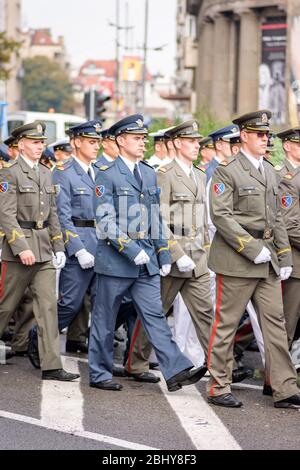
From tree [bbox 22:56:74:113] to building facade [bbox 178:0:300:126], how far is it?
296 ft

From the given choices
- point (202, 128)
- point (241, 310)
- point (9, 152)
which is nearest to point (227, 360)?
point (241, 310)

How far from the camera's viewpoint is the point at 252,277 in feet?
28.1

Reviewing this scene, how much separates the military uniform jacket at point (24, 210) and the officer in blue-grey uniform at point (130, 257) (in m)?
0.62

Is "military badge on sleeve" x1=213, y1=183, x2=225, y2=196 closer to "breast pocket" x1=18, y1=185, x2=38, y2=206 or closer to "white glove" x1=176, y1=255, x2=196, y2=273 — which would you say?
"white glove" x1=176, y1=255, x2=196, y2=273

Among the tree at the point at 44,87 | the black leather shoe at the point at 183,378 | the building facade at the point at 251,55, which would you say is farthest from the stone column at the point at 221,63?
the tree at the point at 44,87

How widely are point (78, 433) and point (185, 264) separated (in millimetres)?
2161

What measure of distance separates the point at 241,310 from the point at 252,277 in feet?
0.91

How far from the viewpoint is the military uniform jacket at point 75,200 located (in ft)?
35.3

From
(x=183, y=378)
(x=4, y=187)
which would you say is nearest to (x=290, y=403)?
(x=183, y=378)

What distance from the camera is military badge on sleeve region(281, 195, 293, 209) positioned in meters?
9.34

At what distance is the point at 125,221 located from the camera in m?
9.00

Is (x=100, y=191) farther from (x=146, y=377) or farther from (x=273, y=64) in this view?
(x=273, y=64)

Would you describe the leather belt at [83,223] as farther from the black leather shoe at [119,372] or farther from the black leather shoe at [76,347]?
the black leather shoe at [119,372]
